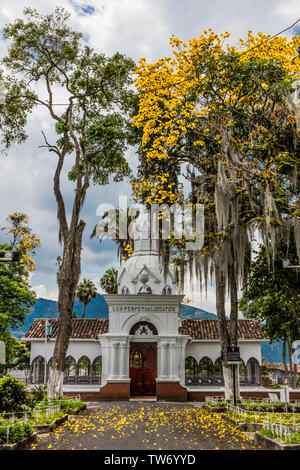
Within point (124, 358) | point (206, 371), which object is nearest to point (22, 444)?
point (124, 358)

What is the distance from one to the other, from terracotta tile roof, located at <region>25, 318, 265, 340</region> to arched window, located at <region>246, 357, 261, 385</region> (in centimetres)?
154

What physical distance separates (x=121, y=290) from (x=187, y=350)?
5.86m

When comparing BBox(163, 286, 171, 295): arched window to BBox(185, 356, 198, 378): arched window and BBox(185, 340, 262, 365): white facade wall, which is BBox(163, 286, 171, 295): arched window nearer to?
BBox(185, 340, 262, 365): white facade wall

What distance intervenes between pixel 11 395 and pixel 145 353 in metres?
15.1

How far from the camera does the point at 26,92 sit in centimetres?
1881

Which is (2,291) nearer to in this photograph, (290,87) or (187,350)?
(187,350)

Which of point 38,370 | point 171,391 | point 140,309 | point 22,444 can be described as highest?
point 140,309

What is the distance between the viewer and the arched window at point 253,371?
26406mm

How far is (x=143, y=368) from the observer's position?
26344 millimetres

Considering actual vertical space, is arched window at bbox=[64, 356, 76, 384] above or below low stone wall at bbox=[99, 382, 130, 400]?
above

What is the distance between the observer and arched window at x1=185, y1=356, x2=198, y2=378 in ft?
87.5

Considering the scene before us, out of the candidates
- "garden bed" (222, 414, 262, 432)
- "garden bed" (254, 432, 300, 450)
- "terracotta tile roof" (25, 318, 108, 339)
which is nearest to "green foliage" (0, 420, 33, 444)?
"garden bed" (254, 432, 300, 450)

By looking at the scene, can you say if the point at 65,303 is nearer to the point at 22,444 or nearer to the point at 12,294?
the point at 22,444

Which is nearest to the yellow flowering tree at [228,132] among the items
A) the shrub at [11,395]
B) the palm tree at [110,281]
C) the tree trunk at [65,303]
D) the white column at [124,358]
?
the tree trunk at [65,303]
